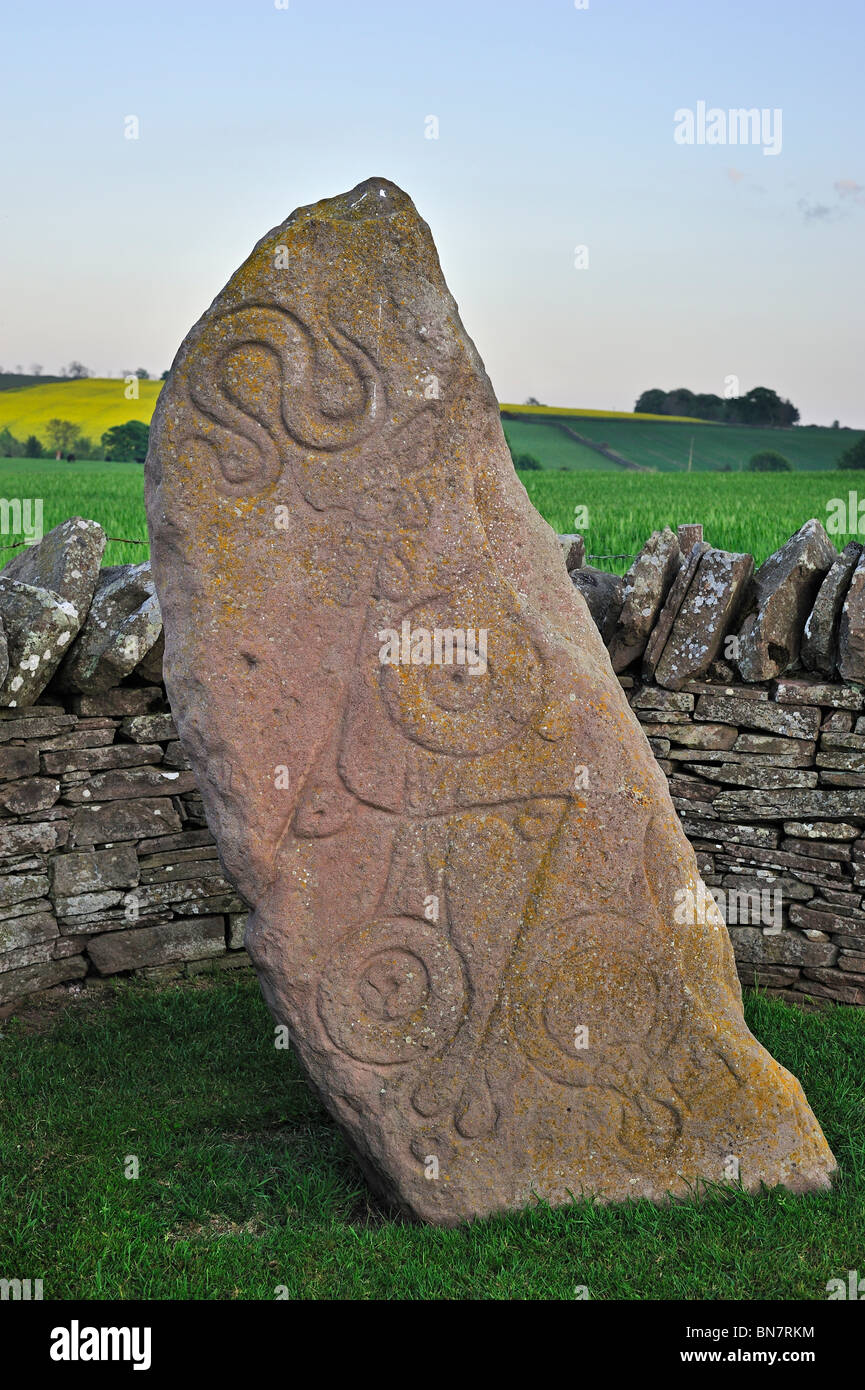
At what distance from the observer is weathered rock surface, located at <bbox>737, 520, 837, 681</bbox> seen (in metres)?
5.35

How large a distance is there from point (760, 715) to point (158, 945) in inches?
124

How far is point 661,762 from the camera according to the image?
564 cm

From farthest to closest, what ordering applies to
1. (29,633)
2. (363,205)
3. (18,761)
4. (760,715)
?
(760,715) → (18,761) → (29,633) → (363,205)

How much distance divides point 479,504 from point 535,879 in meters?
1.24

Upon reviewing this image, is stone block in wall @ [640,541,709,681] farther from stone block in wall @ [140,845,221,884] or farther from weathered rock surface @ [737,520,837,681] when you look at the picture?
stone block in wall @ [140,845,221,884]

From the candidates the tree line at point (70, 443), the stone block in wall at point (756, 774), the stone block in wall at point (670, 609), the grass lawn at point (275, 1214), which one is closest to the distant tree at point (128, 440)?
the tree line at point (70, 443)

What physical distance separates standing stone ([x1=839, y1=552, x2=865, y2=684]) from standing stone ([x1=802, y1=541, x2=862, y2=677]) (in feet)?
0.13

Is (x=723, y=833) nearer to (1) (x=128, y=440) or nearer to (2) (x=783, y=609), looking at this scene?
(2) (x=783, y=609)

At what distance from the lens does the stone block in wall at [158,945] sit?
548cm

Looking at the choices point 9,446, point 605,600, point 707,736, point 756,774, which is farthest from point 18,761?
point 9,446

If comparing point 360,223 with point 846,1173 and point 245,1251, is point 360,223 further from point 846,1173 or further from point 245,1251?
point 846,1173

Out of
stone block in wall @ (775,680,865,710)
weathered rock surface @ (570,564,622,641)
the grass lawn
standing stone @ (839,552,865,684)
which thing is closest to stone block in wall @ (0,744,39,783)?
the grass lawn

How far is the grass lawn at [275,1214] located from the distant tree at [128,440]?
3081 cm

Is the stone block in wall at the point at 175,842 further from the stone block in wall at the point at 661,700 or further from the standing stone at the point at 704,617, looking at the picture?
the standing stone at the point at 704,617
